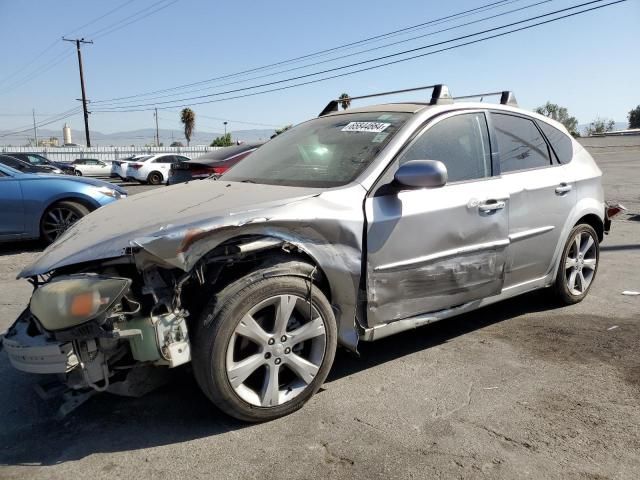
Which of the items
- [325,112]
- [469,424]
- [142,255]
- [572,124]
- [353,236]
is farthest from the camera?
[572,124]

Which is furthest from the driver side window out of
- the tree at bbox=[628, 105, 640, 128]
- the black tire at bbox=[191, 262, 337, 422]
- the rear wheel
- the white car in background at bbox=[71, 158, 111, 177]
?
the tree at bbox=[628, 105, 640, 128]

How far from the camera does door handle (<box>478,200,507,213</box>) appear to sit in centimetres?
353

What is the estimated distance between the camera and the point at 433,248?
3291mm

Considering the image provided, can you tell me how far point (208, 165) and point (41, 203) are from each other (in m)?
3.02

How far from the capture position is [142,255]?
252cm

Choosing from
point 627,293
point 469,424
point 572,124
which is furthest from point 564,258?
point 572,124

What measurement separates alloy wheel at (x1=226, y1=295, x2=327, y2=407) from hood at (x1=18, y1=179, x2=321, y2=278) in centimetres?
51

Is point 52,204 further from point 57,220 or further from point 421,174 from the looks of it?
point 421,174

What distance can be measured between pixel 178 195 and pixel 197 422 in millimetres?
1356

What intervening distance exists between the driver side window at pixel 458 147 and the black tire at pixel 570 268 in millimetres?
1218

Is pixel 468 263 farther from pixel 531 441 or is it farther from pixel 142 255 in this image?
pixel 142 255

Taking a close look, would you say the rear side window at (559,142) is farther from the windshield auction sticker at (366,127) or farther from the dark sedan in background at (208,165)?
the dark sedan in background at (208,165)

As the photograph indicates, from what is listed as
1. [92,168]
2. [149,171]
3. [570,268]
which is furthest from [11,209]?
[92,168]

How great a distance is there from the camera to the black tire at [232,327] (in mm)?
2559
